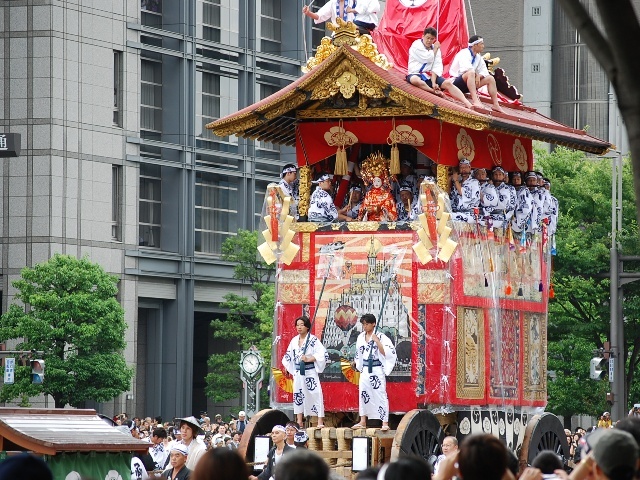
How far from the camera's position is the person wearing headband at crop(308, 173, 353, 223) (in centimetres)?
2050

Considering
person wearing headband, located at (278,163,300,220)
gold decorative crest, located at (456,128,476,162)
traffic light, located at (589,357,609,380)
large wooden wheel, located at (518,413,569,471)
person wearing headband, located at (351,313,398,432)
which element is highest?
gold decorative crest, located at (456,128,476,162)

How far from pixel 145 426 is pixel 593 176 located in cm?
1404

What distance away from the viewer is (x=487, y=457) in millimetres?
8414

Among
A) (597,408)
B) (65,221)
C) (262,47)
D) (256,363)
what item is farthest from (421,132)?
(262,47)

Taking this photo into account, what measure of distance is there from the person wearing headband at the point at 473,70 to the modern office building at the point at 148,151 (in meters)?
24.8

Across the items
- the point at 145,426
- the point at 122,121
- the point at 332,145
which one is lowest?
the point at 145,426

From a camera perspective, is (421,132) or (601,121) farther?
(601,121)

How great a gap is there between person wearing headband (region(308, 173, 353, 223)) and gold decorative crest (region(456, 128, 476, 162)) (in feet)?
5.53

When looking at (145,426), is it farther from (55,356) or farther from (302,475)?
(302,475)

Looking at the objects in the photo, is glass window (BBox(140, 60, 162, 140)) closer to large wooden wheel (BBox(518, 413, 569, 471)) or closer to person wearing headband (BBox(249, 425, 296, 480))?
large wooden wheel (BBox(518, 413, 569, 471))

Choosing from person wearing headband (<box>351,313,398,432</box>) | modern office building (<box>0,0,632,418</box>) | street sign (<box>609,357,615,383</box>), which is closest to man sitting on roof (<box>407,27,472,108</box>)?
person wearing headband (<box>351,313,398,432</box>)

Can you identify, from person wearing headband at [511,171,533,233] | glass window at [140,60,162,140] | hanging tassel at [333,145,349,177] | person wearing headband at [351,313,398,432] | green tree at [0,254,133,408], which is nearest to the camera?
person wearing headband at [351,313,398,432]

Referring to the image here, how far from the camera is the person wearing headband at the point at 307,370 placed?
1983cm

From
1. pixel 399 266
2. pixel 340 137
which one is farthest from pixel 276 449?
pixel 340 137
